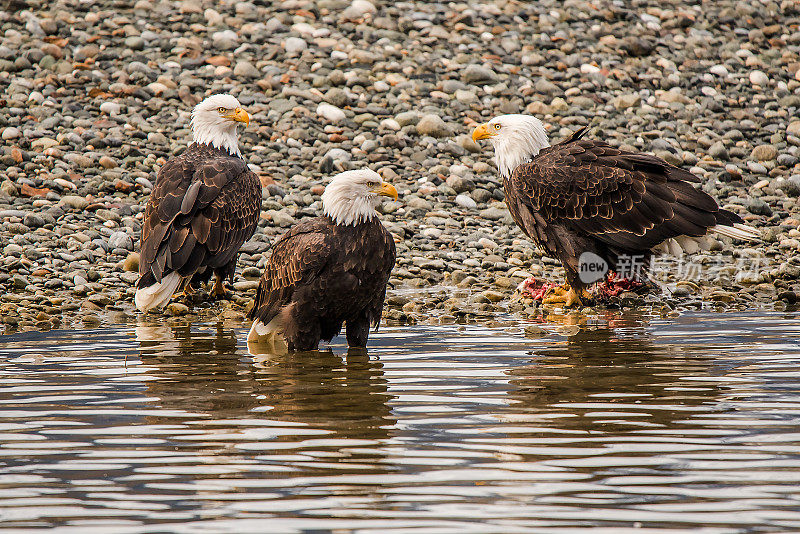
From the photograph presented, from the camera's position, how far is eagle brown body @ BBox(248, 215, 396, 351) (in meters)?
6.59

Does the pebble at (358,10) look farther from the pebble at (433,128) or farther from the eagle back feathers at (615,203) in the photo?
the eagle back feathers at (615,203)

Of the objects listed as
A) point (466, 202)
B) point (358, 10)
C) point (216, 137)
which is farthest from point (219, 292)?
point (358, 10)

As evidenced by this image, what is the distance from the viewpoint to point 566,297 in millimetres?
8242

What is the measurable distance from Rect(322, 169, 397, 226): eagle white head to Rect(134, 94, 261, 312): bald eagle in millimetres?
1778

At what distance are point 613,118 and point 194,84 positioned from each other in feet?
16.2

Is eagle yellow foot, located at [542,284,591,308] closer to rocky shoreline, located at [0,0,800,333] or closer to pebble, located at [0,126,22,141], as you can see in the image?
rocky shoreline, located at [0,0,800,333]

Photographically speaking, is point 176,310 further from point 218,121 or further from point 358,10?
point 358,10

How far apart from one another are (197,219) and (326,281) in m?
2.08

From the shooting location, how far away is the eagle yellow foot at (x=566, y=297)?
27.0 ft

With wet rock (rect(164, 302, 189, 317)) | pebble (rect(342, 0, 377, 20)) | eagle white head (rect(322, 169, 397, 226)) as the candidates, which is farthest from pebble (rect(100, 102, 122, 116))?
eagle white head (rect(322, 169, 397, 226))

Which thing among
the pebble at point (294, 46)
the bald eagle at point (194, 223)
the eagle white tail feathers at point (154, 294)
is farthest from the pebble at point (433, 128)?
the eagle white tail feathers at point (154, 294)

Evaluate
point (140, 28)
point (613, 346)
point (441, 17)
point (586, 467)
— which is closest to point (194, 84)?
point (140, 28)

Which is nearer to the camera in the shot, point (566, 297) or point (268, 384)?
point (268, 384)

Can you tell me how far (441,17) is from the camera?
49.1ft
